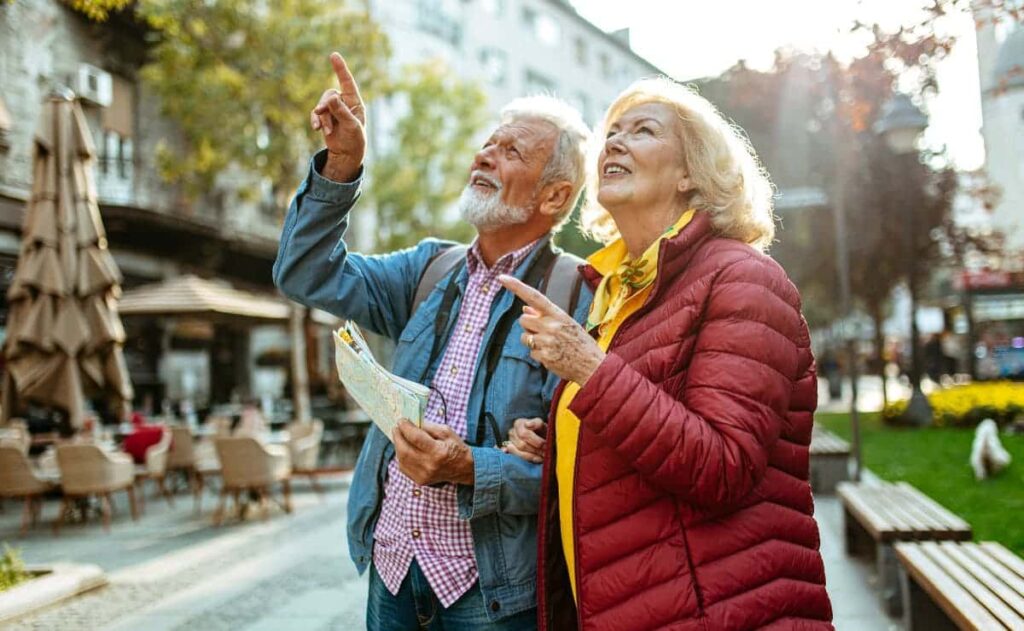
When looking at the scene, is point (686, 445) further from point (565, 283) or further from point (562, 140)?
point (562, 140)

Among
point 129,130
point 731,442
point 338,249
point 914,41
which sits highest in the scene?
point 129,130

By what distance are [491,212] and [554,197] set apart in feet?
0.68

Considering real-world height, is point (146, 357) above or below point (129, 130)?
below

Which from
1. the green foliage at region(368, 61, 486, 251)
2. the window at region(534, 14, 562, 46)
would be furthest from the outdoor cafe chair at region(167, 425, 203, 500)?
the window at region(534, 14, 562, 46)

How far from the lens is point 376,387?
6.68 feet

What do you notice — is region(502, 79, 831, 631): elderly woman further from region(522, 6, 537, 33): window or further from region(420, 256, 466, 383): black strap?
region(522, 6, 537, 33): window

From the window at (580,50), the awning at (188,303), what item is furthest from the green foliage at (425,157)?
the window at (580,50)

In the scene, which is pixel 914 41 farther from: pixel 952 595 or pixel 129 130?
pixel 129 130

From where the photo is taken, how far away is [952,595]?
333 cm

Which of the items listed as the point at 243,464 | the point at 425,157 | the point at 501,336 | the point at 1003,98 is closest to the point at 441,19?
the point at 425,157

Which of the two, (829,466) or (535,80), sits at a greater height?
(535,80)

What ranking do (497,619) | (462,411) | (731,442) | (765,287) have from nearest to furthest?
(731,442) → (765,287) → (497,619) → (462,411)

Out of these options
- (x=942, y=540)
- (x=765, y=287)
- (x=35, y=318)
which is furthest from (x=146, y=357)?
(x=765, y=287)

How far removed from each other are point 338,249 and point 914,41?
2826 mm
